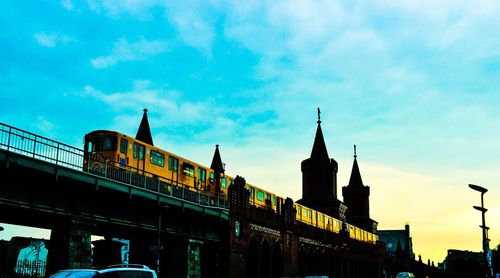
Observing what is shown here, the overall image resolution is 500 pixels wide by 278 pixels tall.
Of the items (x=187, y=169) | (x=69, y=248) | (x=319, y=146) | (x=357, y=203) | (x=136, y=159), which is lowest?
(x=69, y=248)

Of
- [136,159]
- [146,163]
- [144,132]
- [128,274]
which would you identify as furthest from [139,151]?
[144,132]

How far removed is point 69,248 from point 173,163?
14102 millimetres

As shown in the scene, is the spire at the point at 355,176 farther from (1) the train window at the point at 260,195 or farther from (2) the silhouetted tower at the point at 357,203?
(1) the train window at the point at 260,195

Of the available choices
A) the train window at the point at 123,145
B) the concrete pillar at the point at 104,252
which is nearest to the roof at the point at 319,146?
the concrete pillar at the point at 104,252

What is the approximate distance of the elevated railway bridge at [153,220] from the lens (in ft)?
101

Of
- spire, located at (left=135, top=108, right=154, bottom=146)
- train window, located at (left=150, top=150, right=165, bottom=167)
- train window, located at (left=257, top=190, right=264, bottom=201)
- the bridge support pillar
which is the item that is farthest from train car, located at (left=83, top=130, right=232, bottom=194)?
spire, located at (left=135, top=108, right=154, bottom=146)

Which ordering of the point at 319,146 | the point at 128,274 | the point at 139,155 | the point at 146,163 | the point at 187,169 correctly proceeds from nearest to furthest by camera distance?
1. the point at 128,274
2. the point at 139,155
3. the point at 146,163
4. the point at 187,169
5. the point at 319,146

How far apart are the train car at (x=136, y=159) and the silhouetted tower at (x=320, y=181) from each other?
6513cm

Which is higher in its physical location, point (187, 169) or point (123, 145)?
point (123, 145)

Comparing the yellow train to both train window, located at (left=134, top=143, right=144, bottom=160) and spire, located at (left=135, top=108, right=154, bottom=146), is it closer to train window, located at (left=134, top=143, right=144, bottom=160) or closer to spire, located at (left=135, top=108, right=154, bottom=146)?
train window, located at (left=134, top=143, right=144, bottom=160)

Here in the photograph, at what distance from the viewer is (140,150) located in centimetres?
4219

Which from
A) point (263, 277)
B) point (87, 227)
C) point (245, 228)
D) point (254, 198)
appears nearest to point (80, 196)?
point (87, 227)

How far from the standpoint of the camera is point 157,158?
1729 inches

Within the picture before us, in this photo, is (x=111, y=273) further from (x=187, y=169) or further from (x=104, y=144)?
(x=187, y=169)
